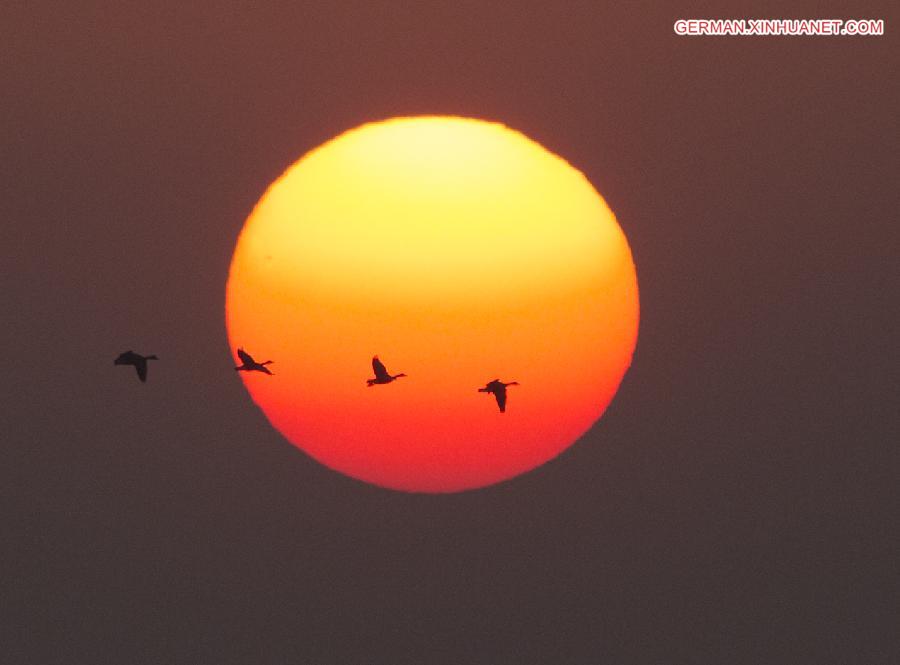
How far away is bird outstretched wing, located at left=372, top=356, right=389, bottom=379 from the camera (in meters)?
7.84

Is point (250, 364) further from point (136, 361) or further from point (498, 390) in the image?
point (498, 390)

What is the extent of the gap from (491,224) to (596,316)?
0.74 meters

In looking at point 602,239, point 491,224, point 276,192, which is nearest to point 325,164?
point 276,192

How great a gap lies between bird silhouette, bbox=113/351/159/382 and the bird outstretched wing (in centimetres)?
166

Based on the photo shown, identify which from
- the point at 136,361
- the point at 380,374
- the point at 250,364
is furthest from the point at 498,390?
the point at 136,361

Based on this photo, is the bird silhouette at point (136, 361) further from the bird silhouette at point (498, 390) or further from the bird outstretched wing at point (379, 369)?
the bird silhouette at point (498, 390)

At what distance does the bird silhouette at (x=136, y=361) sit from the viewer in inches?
349

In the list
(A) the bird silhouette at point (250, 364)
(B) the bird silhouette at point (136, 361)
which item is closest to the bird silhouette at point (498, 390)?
(A) the bird silhouette at point (250, 364)

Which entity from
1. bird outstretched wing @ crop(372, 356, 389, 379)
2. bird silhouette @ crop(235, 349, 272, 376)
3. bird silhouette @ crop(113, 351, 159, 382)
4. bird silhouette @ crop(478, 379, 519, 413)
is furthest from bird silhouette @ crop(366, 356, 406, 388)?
bird silhouette @ crop(113, 351, 159, 382)

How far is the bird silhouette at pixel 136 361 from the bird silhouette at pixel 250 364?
71 centimetres

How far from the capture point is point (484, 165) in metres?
8.08

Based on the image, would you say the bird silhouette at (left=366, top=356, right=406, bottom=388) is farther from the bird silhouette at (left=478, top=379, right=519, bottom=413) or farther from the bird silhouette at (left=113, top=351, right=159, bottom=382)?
the bird silhouette at (left=113, top=351, right=159, bottom=382)

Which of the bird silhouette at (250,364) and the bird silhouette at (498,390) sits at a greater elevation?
the bird silhouette at (250,364)

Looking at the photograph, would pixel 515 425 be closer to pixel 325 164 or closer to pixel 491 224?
pixel 491 224
